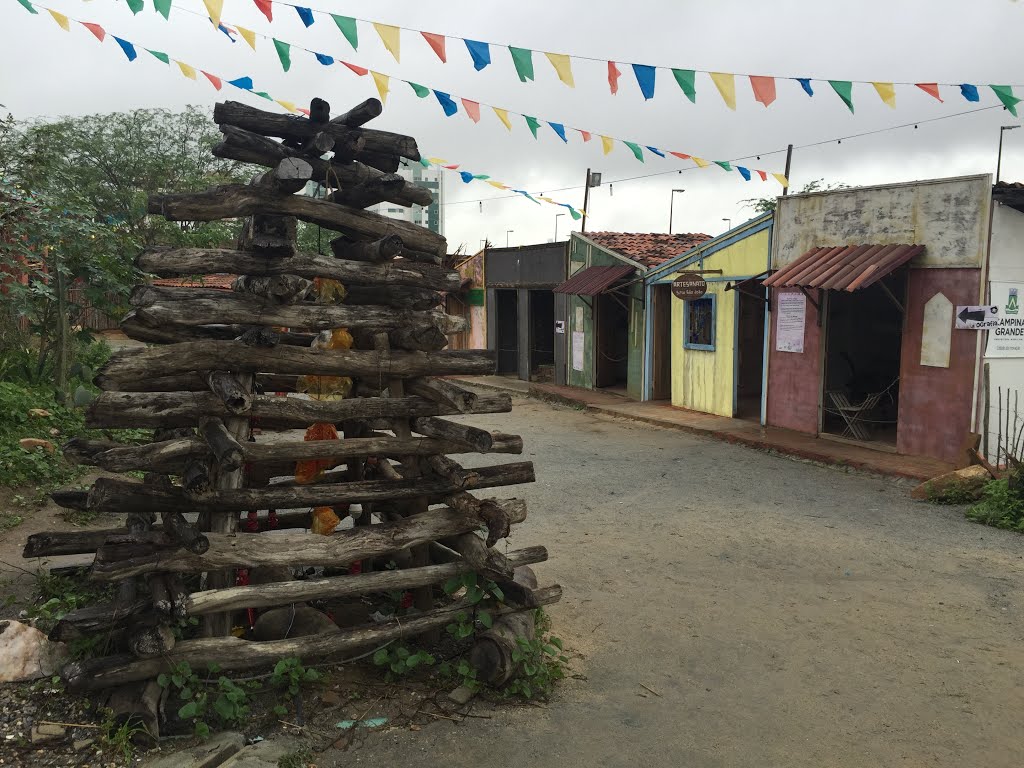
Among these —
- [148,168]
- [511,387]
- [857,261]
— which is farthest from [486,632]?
[148,168]

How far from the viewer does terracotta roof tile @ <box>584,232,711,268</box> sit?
55.2 ft

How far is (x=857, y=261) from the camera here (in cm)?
1039

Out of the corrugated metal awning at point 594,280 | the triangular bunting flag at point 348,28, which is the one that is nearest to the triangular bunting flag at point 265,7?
the triangular bunting flag at point 348,28

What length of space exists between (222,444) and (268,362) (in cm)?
50

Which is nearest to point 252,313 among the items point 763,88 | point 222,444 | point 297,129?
point 222,444

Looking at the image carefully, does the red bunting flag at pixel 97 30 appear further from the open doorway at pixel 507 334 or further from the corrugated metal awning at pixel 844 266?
the open doorway at pixel 507 334

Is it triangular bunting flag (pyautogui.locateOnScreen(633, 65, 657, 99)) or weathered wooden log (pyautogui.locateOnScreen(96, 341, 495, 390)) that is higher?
triangular bunting flag (pyautogui.locateOnScreen(633, 65, 657, 99))

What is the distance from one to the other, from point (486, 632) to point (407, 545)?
672 millimetres

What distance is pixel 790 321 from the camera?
12367 mm

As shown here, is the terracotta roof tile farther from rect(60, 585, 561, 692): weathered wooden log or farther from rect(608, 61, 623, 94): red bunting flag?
rect(60, 585, 561, 692): weathered wooden log

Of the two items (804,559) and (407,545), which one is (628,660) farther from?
(804,559)

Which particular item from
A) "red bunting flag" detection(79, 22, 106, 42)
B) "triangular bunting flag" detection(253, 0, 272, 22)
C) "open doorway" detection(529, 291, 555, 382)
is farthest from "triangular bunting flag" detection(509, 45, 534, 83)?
"open doorway" detection(529, 291, 555, 382)

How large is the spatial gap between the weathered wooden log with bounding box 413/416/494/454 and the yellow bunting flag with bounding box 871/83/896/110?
5611 mm

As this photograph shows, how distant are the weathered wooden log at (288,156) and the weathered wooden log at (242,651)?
2457 mm
